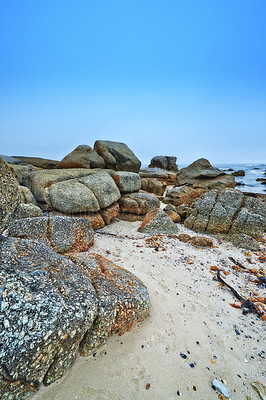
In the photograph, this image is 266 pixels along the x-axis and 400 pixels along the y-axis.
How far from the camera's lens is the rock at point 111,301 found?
2656 mm

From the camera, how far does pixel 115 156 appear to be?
12.5m

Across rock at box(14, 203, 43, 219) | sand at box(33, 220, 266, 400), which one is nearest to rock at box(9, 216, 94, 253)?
rock at box(14, 203, 43, 219)

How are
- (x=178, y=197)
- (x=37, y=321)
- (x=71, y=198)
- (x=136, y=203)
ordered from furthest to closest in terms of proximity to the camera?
(x=178, y=197), (x=136, y=203), (x=71, y=198), (x=37, y=321)

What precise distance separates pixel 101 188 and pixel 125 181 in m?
2.03

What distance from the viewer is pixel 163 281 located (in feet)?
14.9

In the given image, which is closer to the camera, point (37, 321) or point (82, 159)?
point (37, 321)

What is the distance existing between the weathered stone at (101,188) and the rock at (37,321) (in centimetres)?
559

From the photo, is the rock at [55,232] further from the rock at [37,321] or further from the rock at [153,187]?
the rock at [153,187]

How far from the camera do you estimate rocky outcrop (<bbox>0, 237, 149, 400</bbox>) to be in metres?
2.00

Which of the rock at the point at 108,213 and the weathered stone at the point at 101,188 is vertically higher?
the weathered stone at the point at 101,188

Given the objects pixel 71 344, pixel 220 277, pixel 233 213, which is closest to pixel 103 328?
pixel 71 344

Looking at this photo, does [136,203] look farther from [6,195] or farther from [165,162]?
[165,162]

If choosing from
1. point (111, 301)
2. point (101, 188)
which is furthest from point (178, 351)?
point (101, 188)

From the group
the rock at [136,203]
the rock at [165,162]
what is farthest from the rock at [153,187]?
the rock at [165,162]
